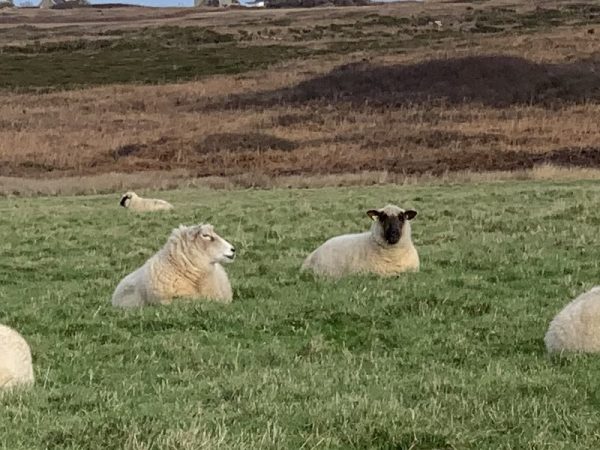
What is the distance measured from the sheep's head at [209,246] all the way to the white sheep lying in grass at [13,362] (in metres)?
5.22

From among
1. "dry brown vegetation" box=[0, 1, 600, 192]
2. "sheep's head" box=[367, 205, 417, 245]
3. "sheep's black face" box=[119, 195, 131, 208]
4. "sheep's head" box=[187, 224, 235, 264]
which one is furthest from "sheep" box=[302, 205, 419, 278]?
"dry brown vegetation" box=[0, 1, 600, 192]

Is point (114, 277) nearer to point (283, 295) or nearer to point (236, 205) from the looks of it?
point (283, 295)

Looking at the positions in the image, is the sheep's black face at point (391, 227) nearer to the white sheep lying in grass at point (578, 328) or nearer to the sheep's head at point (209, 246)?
the sheep's head at point (209, 246)

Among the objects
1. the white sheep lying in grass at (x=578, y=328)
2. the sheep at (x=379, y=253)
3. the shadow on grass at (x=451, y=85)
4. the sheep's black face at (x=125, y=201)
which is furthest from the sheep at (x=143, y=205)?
the shadow on grass at (x=451, y=85)

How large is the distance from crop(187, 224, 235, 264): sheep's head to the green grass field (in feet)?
1.95

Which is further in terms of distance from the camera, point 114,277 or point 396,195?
point 396,195

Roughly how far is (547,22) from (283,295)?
91527 millimetres

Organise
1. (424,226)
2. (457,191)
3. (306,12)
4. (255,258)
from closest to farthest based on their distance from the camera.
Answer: (255,258) < (424,226) < (457,191) < (306,12)

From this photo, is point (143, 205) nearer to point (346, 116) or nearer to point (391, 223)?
point (391, 223)

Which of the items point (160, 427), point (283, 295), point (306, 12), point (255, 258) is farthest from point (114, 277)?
point (306, 12)

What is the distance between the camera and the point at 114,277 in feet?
53.7

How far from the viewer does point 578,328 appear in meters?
9.14

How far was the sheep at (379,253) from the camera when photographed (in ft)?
49.9

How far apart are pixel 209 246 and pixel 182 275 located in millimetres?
630
